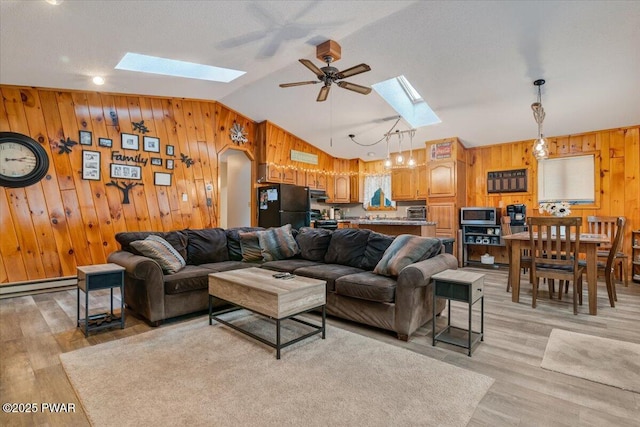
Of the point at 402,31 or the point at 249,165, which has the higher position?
→ the point at 402,31

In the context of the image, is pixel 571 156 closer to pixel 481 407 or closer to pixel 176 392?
pixel 481 407

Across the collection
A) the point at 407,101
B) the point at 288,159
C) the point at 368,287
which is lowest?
the point at 368,287

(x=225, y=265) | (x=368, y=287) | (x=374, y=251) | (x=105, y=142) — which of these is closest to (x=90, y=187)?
(x=105, y=142)

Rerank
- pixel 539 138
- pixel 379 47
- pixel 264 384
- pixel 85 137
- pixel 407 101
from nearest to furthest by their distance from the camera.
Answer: pixel 264 384 < pixel 379 47 < pixel 539 138 < pixel 85 137 < pixel 407 101

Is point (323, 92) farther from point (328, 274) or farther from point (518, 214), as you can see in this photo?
point (518, 214)

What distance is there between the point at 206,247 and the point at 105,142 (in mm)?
2402

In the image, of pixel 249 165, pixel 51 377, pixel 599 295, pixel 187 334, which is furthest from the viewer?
pixel 249 165

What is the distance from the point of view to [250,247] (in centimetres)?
401

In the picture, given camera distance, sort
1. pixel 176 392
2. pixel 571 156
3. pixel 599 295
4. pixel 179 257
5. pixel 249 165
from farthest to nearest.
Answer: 1. pixel 249 165
2. pixel 571 156
3. pixel 599 295
4. pixel 179 257
5. pixel 176 392

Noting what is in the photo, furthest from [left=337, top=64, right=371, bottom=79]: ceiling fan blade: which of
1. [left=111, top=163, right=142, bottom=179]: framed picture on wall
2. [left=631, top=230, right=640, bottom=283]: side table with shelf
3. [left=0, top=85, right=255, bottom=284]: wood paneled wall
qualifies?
[left=631, top=230, right=640, bottom=283]: side table with shelf

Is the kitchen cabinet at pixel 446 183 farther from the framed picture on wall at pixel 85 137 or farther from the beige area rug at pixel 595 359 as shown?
the framed picture on wall at pixel 85 137

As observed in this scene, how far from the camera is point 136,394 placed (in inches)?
73.2

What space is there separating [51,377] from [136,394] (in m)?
0.69

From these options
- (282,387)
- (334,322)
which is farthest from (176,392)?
(334,322)
